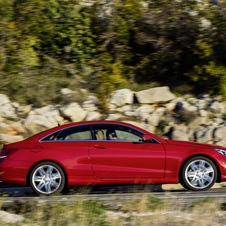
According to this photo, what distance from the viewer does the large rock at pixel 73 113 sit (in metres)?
13.3

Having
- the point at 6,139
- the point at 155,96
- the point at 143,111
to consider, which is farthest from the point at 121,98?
the point at 6,139

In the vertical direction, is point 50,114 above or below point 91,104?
below

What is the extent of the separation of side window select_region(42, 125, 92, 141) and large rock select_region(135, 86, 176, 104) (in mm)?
6910

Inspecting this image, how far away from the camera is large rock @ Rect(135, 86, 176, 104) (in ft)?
46.5

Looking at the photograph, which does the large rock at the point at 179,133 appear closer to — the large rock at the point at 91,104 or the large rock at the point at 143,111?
the large rock at the point at 143,111

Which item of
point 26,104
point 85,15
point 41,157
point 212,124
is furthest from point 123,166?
point 85,15

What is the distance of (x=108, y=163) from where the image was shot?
7.16 meters

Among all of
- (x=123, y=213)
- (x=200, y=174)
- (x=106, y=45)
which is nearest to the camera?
(x=123, y=213)

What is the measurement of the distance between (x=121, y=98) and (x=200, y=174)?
7.19 meters

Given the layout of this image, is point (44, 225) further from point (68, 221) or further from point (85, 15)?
point (85, 15)

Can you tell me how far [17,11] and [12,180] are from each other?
1090cm

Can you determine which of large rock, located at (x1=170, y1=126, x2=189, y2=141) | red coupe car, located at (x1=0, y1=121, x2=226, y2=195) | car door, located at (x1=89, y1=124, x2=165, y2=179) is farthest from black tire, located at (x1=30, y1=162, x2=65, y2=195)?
large rock, located at (x1=170, y1=126, x2=189, y2=141)

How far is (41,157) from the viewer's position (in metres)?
7.19

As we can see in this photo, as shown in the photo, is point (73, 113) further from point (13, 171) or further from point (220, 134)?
point (13, 171)
